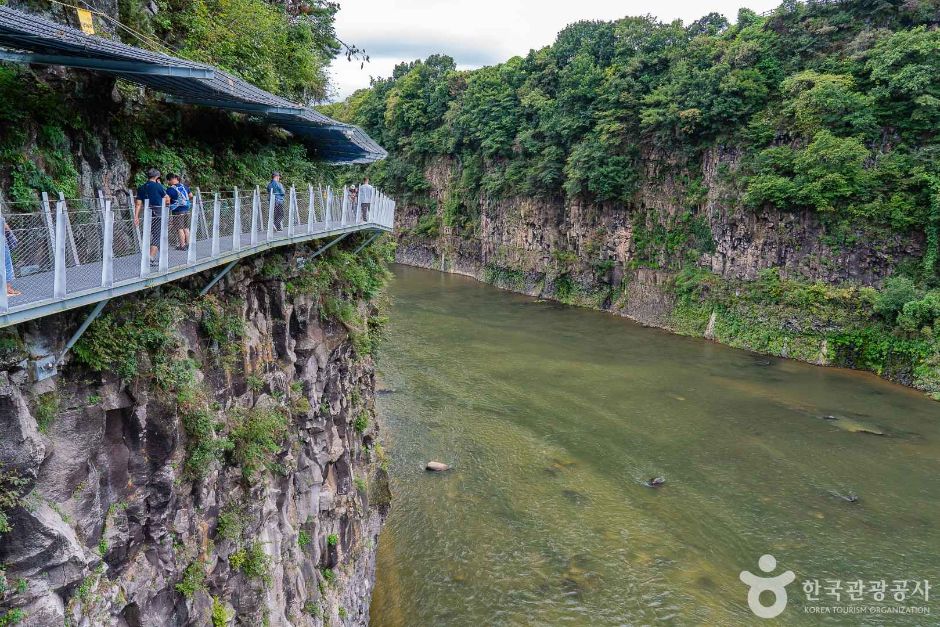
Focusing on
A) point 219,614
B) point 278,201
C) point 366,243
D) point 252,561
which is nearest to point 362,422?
point 366,243

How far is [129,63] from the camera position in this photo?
7191 mm

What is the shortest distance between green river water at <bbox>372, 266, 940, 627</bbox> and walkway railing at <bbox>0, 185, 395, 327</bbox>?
1088cm

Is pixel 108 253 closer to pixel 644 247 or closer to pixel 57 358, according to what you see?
pixel 57 358

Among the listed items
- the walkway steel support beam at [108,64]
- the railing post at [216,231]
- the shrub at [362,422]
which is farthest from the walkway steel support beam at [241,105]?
the shrub at [362,422]

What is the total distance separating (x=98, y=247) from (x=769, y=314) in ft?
119

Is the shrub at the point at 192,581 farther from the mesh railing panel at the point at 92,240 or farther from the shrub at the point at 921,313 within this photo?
the shrub at the point at 921,313

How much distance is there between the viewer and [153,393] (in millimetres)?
6957

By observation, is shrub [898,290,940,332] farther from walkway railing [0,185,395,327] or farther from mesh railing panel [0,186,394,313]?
walkway railing [0,185,395,327]

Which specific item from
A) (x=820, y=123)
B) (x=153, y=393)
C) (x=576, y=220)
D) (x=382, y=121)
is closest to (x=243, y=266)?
(x=153, y=393)

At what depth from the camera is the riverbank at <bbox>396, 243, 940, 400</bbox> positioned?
29.9m

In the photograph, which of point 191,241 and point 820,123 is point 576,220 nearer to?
point 820,123

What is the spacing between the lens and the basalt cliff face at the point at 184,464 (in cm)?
Result: 544

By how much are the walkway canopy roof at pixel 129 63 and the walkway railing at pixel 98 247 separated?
1637 mm

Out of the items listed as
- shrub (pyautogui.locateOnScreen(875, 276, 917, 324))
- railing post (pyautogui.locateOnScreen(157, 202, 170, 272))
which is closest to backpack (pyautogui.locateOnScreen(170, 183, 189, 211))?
railing post (pyautogui.locateOnScreen(157, 202, 170, 272))
